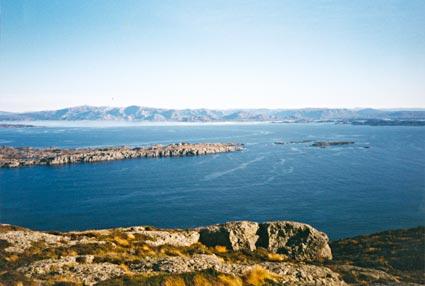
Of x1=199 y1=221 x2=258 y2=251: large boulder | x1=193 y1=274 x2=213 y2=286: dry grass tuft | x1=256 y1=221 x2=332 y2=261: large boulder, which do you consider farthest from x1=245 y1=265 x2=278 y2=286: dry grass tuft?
x1=256 y1=221 x2=332 y2=261: large boulder

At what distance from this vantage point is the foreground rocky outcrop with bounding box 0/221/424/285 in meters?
23.3

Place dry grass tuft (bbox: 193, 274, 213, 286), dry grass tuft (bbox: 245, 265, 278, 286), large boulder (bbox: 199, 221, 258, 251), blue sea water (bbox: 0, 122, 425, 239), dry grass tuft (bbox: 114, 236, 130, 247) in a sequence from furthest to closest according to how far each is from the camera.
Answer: blue sea water (bbox: 0, 122, 425, 239) < large boulder (bbox: 199, 221, 258, 251) < dry grass tuft (bbox: 114, 236, 130, 247) < dry grass tuft (bbox: 245, 265, 278, 286) < dry grass tuft (bbox: 193, 274, 213, 286)

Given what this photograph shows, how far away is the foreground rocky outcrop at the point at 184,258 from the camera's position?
2328 centimetres

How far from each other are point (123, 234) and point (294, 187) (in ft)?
318

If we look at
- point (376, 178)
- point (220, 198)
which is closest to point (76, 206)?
point (220, 198)

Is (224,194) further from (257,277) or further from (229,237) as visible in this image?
(257,277)

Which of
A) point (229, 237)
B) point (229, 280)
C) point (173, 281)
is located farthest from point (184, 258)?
point (229, 237)

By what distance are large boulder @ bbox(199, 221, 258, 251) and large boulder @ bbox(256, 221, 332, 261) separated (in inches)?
96.4

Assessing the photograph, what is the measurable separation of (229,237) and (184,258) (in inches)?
457

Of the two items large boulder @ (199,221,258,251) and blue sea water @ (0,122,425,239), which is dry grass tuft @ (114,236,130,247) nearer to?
large boulder @ (199,221,258,251)

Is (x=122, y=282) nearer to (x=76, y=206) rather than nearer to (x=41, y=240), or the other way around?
(x=41, y=240)

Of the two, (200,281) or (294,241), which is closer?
(200,281)

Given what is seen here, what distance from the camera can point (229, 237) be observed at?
40500 mm

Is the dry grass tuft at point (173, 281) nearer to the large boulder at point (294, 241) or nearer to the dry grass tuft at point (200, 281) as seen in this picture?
the dry grass tuft at point (200, 281)
